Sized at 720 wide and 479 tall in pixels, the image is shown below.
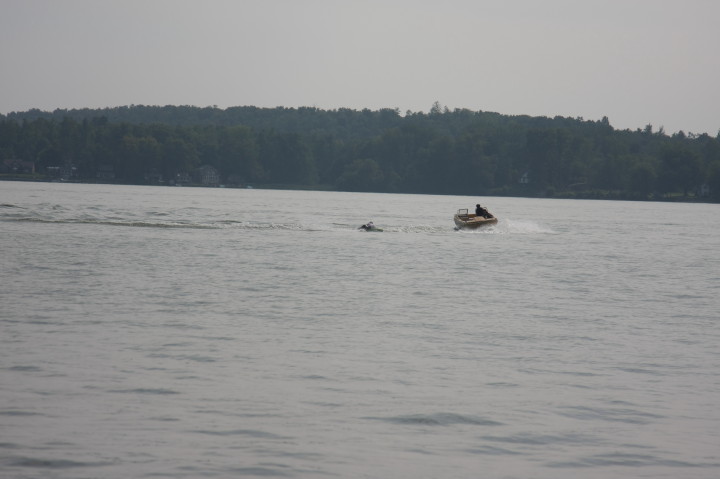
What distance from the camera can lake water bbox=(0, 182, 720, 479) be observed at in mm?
11477

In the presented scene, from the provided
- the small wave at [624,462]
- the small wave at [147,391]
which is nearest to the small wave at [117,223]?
the small wave at [147,391]

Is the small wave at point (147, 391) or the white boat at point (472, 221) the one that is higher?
the white boat at point (472, 221)

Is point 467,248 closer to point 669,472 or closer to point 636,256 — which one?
point 636,256

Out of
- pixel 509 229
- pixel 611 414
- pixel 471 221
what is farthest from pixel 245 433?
pixel 509 229

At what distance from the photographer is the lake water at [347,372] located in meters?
11.5

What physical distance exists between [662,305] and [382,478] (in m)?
20.3

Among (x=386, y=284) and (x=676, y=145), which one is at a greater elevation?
(x=676, y=145)

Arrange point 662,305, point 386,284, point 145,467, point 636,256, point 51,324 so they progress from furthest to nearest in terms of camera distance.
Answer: point 636,256
point 386,284
point 662,305
point 51,324
point 145,467

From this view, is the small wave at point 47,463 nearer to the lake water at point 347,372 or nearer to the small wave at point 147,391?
the lake water at point 347,372

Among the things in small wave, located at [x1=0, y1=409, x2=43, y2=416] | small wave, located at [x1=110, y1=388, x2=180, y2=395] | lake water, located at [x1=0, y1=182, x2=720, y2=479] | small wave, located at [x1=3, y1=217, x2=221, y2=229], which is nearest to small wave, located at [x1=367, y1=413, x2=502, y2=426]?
lake water, located at [x1=0, y1=182, x2=720, y2=479]

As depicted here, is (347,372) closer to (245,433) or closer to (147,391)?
(147,391)

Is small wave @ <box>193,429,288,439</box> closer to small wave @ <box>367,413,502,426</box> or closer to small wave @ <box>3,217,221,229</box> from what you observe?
small wave @ <box>367,413,502,426</box>

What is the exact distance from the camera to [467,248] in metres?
52.5

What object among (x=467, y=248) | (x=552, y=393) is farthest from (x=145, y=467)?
(x=467, y=248)
